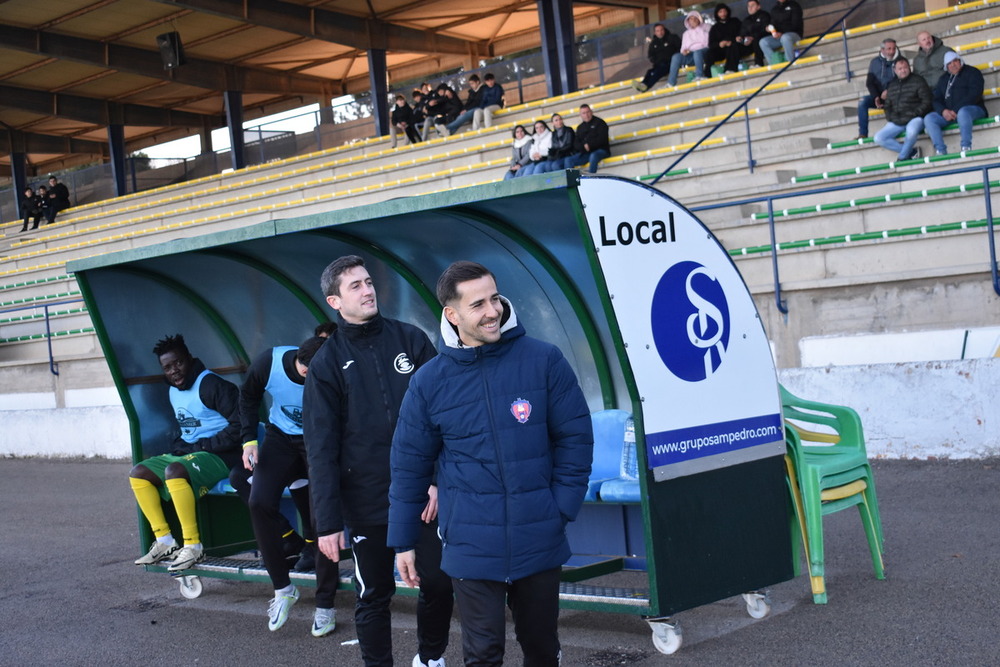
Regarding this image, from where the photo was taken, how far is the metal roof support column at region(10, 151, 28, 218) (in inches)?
1271

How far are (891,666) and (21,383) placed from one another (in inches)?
641

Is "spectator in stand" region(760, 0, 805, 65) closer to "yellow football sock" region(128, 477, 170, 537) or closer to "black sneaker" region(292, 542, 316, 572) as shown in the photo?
"black sneaker" region(292, 542, 316, 572)

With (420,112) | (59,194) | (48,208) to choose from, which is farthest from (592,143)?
(59,194)

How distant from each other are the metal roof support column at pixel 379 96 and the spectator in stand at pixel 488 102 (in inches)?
184

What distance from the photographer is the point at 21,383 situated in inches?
703

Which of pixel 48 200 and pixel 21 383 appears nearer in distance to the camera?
pixel 21 383

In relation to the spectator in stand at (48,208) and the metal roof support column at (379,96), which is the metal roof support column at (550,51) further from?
the spectator in stand at (48,208)

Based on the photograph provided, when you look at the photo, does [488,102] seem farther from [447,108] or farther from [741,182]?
[741,182]

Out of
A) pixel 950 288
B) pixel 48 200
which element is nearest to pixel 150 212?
pixel 48 200

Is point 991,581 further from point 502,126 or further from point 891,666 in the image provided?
point 502,126

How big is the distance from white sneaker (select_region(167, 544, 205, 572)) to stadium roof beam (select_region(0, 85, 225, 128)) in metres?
27.8

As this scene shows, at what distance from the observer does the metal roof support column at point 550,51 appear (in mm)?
22438

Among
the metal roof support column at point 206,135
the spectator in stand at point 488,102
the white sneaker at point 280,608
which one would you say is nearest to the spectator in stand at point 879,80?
the spectator in stand at point 488,102

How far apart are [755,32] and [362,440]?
562 inches
